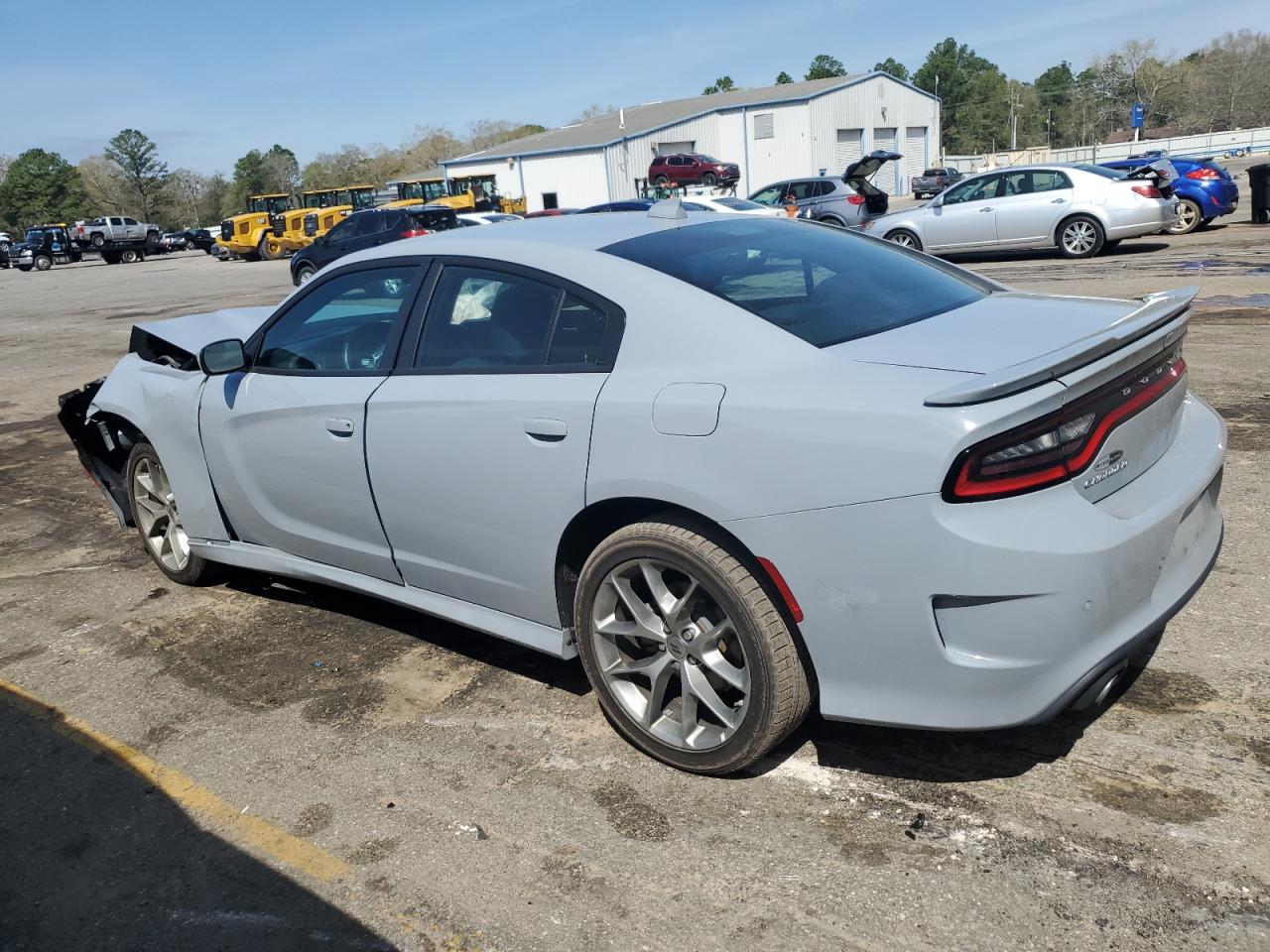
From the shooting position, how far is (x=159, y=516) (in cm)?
502

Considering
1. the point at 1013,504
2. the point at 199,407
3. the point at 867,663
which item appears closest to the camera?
the point at 1013,504

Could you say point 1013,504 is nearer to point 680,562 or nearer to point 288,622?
point 680,562

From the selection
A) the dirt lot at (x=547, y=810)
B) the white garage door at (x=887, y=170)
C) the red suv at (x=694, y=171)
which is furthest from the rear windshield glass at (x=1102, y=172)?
the white garage door at (x=887, y=170)

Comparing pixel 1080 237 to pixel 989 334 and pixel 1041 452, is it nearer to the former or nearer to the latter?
pixel 989 334

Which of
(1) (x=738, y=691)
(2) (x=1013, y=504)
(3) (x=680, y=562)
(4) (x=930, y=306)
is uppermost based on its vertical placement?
(4) (x=930, y=306)

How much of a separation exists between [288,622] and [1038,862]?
3.21m

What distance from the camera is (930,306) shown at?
3.27m

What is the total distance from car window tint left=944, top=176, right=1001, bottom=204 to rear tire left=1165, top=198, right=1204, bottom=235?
372cm

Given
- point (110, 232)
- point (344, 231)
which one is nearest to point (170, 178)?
point (110, 232)

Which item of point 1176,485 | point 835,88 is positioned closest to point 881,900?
point 1176,485

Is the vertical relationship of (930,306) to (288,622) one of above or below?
above

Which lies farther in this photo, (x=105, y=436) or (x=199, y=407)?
(x=105, y=436)

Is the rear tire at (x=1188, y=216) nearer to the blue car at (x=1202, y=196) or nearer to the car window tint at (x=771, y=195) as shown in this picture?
the blue car at (x=1202, y=196)

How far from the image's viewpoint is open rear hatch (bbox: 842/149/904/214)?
18.0 metres
